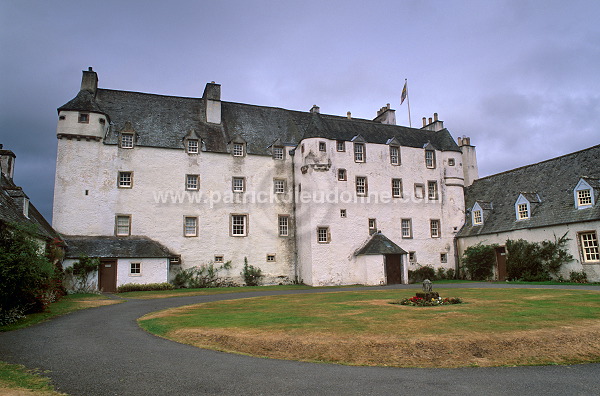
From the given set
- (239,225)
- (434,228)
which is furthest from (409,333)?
(434,228)

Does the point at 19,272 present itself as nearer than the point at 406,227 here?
Yes

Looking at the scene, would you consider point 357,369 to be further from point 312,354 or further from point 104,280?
point 104,280

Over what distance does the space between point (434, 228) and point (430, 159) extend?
6.79 m

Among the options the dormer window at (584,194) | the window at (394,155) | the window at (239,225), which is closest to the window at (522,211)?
the dormer window at (584,194)

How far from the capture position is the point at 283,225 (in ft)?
124

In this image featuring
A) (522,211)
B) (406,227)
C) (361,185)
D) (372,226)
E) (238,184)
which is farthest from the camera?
(406,227)

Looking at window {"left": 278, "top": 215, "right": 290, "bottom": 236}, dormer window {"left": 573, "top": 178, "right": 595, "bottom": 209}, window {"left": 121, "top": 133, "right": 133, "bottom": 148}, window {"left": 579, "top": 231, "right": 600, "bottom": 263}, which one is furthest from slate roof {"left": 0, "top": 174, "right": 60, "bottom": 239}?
dormer window {"left": 573, "top": 178, "right": 595, "bottom": 209}

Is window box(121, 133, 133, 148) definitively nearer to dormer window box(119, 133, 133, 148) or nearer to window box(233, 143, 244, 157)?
dormer window box(119, 133, 133, 148)

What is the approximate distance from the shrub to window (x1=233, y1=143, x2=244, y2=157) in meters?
9.07

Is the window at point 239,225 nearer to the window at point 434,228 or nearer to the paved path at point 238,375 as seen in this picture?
the window at point 434,228

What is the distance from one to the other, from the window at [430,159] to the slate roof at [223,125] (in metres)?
0.94

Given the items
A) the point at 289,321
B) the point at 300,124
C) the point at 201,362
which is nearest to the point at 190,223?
the point at 300,124

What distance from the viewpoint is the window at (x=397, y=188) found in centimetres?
3884

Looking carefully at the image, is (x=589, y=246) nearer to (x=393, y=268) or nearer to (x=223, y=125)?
(x=393, y=268)
